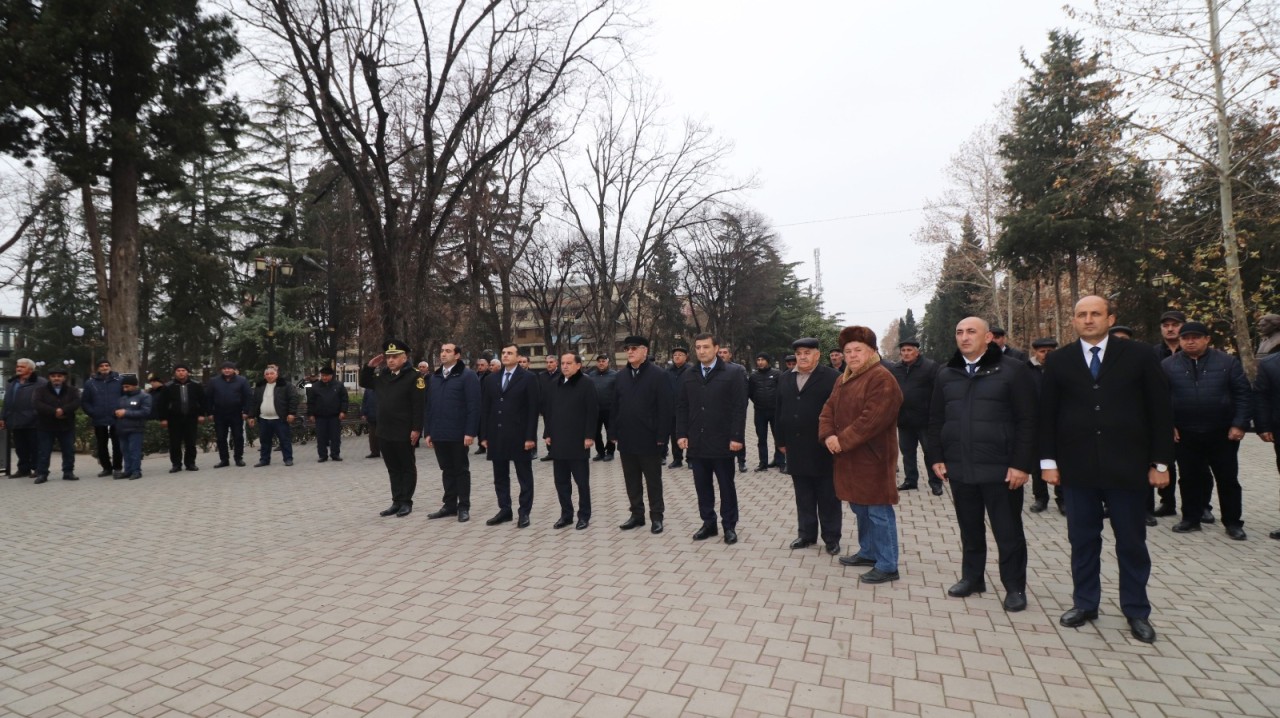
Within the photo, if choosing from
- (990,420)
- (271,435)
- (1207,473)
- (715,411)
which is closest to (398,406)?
(715,411)

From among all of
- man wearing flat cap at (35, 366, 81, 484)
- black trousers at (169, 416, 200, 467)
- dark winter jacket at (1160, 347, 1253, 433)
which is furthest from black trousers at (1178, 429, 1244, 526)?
man wearing flat cap at (35, 366, 81, 484)

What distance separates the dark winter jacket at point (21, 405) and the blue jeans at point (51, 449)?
34 cm

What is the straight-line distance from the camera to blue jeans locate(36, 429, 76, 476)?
11.7 meters

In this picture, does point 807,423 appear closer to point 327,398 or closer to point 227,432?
point 327,398

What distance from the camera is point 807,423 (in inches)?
235

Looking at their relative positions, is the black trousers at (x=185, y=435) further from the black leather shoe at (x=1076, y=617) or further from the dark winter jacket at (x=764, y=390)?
the black leather shoe at (x=1076, y=617)

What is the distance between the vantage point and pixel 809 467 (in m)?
5.92

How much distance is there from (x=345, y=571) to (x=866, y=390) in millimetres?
4658

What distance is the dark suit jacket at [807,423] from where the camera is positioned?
5.89 m

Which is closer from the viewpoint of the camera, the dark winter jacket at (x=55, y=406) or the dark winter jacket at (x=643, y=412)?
the dark winter jacket at (x=643, y=412)

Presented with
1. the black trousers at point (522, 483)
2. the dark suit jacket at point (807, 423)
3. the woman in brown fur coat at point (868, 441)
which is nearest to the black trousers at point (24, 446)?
the black trousers at point (522, 483)

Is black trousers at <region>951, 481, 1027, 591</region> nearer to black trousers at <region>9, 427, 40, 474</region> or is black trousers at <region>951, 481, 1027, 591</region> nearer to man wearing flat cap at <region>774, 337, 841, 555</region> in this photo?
man wearing flat cap at <region>774, 337, 841, 555</region>

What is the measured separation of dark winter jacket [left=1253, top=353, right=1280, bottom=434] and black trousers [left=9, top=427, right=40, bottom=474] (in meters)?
18.1

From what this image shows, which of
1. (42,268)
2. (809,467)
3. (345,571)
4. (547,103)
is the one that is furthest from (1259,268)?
(42,268)
